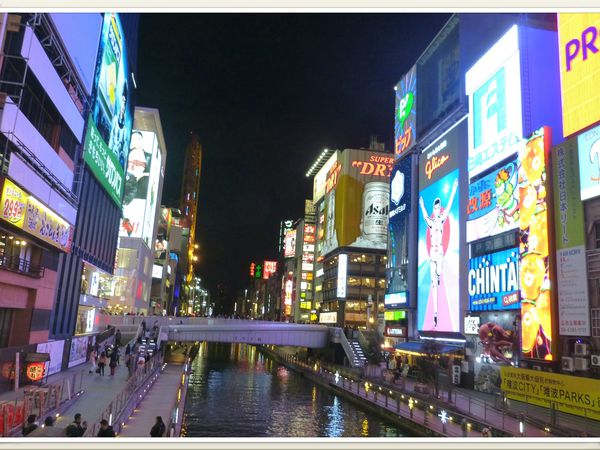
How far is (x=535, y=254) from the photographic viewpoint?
2883 centimetres

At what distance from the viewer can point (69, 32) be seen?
27625 mm

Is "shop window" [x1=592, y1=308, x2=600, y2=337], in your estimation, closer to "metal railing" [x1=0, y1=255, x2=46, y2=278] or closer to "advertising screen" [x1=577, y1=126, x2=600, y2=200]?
"advertising screen" [x1=577, y1=126, x2=600, y2=200]

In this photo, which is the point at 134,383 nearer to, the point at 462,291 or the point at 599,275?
the point at 599,275

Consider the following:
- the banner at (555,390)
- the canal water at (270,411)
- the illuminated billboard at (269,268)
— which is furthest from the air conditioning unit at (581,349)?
→ the illuminated billboard at (269,268)

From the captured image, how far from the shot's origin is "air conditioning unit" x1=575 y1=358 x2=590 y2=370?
966 inches

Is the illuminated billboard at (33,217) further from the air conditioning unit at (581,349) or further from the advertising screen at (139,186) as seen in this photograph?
the advertising screen at (139,186)

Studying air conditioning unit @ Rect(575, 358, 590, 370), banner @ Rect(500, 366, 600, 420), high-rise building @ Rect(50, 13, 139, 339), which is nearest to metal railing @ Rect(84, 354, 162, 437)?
high-rise building @ Rect(50, 13, 139, 339)

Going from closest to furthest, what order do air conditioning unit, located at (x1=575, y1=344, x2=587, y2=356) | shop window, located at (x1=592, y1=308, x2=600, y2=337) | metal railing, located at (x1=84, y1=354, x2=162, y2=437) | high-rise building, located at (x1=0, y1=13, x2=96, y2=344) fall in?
metal railing, located at (x1=84, y1=354, x2=162, y2=437) → high-rise building, located at (x1=0, y1=13, x2=96, y2=344) → shop window, located at (x1=592, y1=308, x2=600, y2=337) → air conditioning unit, located at (x1=575, y1=344, x2=587, y2=356)

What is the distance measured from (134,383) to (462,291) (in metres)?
28.1

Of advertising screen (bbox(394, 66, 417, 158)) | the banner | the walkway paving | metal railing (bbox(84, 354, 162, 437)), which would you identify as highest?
advertising screen (bbox(394, 66, 417, 158))

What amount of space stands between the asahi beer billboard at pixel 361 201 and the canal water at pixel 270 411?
45348mm

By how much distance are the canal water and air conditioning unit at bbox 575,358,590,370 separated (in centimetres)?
902

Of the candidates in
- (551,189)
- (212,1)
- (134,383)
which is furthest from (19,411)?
(551,189)

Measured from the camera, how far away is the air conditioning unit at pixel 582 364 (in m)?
24.5
